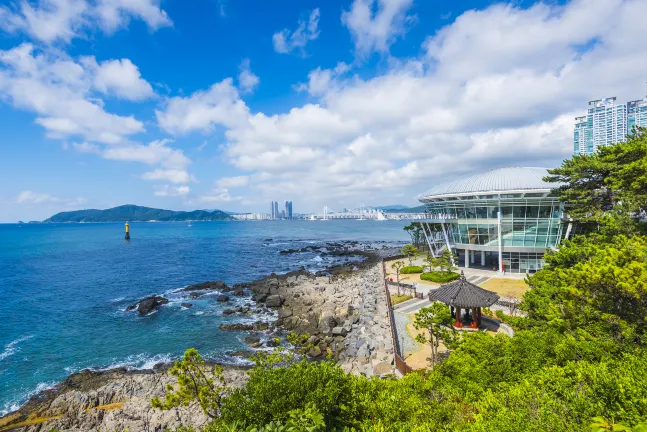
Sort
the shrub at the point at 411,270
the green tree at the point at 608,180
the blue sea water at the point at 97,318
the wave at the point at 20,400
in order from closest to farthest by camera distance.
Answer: the wave at the point at 20,400
the green tree at the point at 608,180
the blue sea water at the point at 97,318
the shrub at the point at 411,270

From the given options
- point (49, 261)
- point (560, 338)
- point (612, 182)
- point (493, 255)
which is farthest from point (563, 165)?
point (49, 261)

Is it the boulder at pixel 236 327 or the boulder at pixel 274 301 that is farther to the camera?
the boulder at pixel 274 301

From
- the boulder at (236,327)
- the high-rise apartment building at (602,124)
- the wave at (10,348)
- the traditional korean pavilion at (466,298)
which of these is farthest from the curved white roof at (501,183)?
the high-rise apartment building at (602,124)

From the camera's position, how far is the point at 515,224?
129 feet

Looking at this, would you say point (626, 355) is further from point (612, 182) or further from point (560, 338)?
point (612, 182)

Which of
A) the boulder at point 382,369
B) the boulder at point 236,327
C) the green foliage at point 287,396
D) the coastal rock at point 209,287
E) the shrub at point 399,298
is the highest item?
the green foliage at point 287,396

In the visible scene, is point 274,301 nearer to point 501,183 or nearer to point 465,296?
point 465,296

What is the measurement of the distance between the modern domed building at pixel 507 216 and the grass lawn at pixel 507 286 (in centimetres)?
430

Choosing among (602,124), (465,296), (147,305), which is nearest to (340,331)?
(465,296)

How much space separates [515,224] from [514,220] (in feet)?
1.82

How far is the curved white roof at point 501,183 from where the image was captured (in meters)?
37.6

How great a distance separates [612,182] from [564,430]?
27.9 metres

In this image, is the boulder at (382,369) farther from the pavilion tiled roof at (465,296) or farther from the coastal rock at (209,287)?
the coastal rock at (209,287)

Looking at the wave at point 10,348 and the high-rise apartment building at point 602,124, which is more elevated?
the high-rise apartment building at point 602,124
